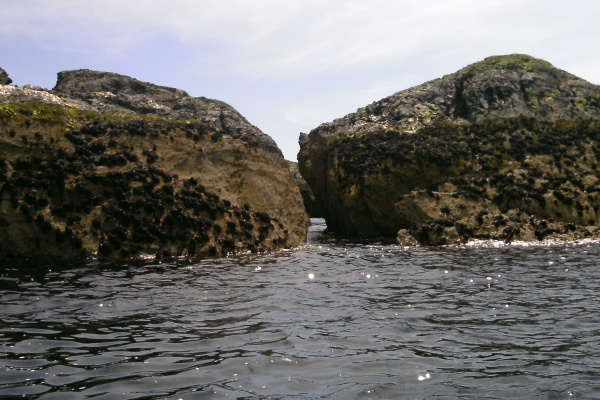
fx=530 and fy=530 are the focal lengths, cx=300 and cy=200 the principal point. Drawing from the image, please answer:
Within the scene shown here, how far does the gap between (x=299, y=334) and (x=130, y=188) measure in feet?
39.7

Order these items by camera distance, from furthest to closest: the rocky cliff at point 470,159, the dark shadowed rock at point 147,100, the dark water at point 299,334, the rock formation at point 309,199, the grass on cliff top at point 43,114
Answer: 1. the rock formation at point 309,199
2. the dark shadowed rock at point 147,100
3. the rocky cliff at point 470,159
4. the grass on cliff top at point 43,114
5. the dark water at point 299,334

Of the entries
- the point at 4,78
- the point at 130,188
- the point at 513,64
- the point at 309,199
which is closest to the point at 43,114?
the point at 130,188

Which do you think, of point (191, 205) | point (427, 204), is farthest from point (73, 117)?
point (427, 204)

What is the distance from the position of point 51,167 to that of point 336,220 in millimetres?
19903

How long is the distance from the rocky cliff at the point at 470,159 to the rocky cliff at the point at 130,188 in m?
6.57

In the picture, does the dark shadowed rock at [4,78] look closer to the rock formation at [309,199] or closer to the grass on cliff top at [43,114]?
the grass on cliff top at [43,114]

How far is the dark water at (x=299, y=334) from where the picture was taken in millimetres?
6309

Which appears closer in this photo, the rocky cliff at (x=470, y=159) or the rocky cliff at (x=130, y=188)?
the rocky cliff at (x=130, y=188)

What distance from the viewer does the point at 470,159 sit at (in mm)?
29078

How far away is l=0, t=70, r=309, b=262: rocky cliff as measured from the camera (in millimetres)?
16953

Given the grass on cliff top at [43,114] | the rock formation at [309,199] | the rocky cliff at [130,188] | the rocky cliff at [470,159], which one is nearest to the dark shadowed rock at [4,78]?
the rocky cliff at [130,188]

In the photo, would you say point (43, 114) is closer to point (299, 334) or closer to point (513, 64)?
point (299, 334)

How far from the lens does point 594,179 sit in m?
26.3

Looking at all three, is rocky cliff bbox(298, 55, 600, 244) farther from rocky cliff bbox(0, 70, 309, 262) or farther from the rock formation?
rocky cliff bbox(0, 70, 309, 262)
